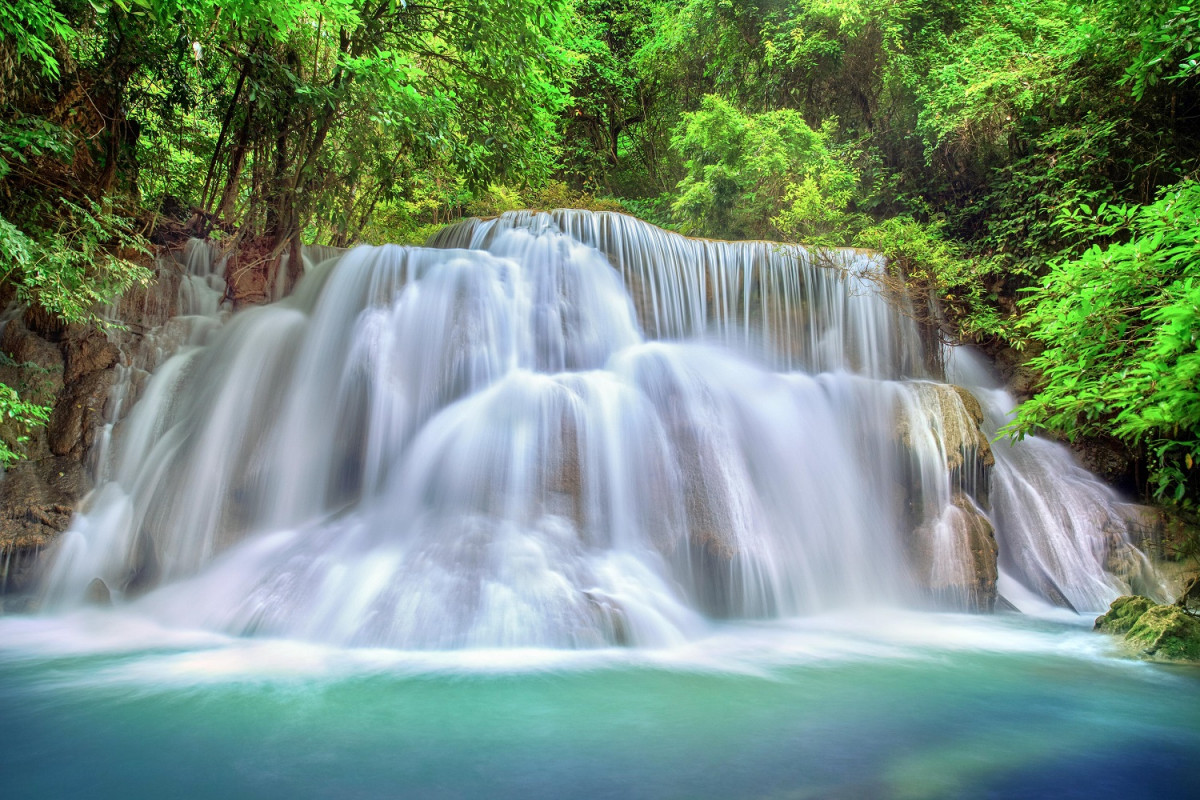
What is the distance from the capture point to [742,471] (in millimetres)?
7438

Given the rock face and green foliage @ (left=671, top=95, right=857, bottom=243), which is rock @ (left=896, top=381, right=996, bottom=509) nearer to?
the rock face

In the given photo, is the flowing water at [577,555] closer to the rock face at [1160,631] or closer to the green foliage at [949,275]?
the rock face at [1160,631]

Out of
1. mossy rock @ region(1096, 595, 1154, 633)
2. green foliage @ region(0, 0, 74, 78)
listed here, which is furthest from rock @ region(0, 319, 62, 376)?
mossy rock @ region(1096, 595, 1154, 633)

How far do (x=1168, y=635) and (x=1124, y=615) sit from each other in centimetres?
81

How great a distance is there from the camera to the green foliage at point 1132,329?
145 inches

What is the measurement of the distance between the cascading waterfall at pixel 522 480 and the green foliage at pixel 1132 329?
2.95 metres

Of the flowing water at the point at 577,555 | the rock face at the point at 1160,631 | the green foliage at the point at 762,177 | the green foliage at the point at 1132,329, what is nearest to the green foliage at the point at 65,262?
the flowing water at the point at 577,555

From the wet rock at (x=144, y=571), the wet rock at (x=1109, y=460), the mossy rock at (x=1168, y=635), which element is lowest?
the mossy rock at (x=1168, y=635)

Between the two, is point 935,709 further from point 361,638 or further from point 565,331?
point 565,331

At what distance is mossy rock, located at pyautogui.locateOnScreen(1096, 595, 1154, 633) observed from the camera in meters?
5.71

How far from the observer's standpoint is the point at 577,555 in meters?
6.04

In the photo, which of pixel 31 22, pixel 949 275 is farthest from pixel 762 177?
pixel 31 22

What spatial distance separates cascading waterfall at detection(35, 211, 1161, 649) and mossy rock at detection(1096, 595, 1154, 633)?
46.6 inches

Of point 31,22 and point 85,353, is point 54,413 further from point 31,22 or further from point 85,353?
point 31,22
